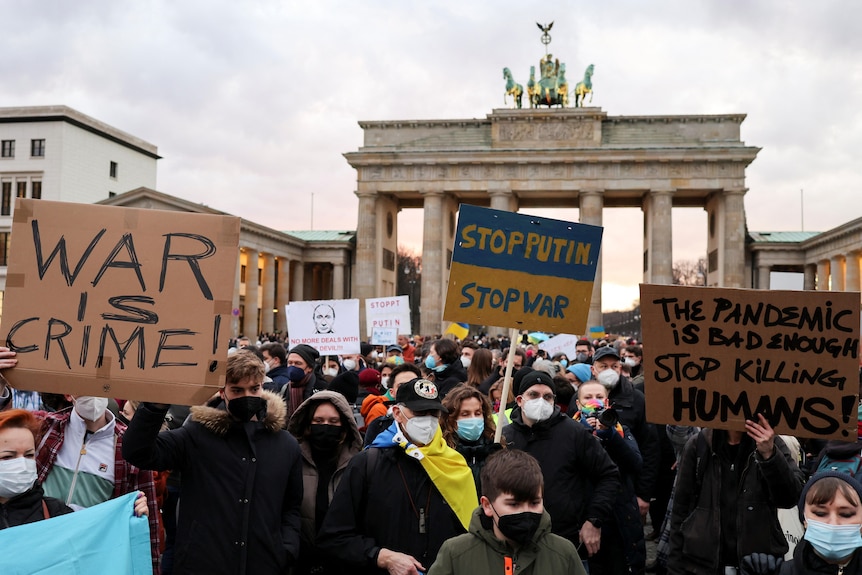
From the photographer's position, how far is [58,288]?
14.5ft

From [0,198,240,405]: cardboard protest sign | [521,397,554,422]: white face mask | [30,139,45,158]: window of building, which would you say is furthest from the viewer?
[30,139,45,158]: window of building

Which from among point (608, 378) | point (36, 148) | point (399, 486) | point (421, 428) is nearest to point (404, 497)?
point (399, 486)

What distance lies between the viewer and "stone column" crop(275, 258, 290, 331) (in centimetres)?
6438

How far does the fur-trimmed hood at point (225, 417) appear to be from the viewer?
4832 millimetres

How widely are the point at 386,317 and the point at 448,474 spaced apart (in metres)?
15.2

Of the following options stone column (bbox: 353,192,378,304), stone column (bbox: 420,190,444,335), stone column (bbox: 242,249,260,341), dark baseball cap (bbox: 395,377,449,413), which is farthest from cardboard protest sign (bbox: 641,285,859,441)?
stone column (bbox: 353,192,378,304)

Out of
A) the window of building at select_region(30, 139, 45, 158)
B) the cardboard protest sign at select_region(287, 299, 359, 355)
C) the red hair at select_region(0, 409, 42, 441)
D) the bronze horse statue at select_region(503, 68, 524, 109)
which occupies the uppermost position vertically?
the bronze horse statue at select_region(503, 68, 524, 109)

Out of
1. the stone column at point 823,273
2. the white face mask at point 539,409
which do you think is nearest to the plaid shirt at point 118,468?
the white face mask at point 539,409

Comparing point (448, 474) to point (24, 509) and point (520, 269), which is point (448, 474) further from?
point (24, 509)

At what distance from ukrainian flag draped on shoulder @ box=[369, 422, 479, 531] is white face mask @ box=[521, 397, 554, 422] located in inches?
45.4

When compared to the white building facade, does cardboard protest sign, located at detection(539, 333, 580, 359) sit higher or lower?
lower

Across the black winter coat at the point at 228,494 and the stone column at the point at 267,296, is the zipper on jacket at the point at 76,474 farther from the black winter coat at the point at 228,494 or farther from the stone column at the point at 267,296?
the stone column at the point at 267,296

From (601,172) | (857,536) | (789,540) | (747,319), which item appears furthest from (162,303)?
(601,172)

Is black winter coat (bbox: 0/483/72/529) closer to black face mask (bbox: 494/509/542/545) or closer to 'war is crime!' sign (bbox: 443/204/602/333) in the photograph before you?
black face mask (bbox: 494/509/542/545)
